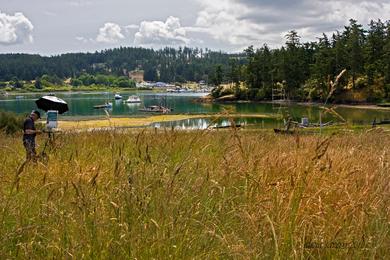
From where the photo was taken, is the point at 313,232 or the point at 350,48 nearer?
the point at 313,232

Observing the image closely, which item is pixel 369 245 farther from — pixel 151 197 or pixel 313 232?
pixel 151 197

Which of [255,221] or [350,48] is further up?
[350,48]

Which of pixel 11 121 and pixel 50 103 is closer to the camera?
pixel 50 103

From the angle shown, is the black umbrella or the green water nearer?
the green water

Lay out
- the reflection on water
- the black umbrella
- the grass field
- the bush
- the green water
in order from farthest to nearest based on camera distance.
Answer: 1. the bush
2. the black umbrella
3. the green water
4. the reflection on water
5. the grass field

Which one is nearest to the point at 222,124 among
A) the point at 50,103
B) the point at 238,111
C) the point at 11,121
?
the point at 50,103

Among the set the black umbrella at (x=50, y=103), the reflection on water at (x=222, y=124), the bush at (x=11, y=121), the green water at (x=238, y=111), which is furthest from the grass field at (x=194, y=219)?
the bush at (x=11, y=121)

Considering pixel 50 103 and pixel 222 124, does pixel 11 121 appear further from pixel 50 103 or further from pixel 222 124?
pixel 50 103

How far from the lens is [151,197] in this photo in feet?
9.82

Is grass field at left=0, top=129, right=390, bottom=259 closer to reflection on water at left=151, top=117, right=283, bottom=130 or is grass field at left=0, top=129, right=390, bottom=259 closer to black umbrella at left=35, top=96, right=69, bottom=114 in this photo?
reflection on water at left=151, top=117, right=283, bottom=130

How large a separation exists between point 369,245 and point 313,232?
1.10ft

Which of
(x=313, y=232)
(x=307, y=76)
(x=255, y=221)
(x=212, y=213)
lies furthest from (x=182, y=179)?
(x=307, y=76)

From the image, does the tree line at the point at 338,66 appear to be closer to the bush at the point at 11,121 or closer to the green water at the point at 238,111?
the green water at the point at 238,111

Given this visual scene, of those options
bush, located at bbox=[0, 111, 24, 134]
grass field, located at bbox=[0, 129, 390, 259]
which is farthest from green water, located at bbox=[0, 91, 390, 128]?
bush, located at bbox=[0, 111, 24, 134]
